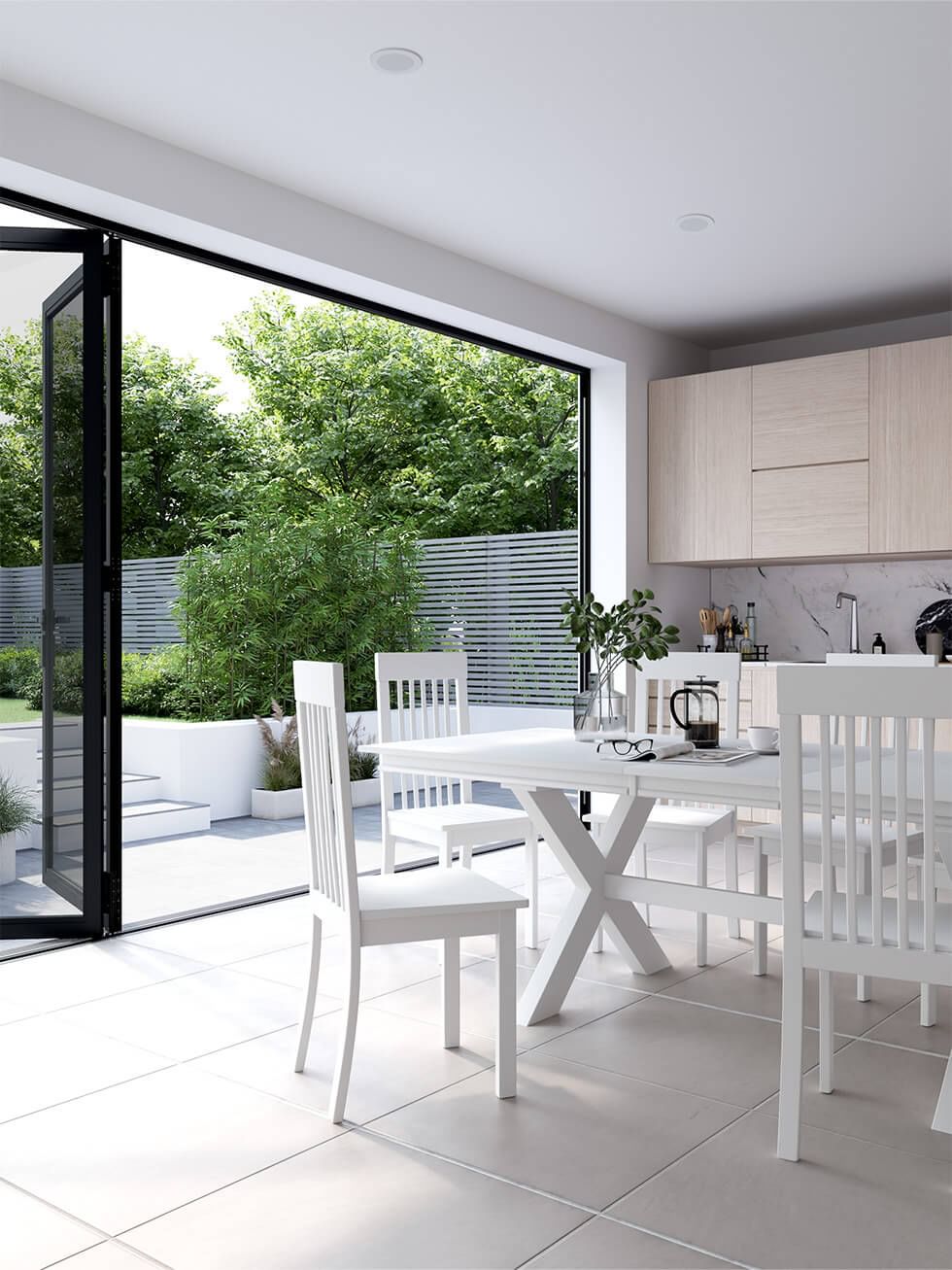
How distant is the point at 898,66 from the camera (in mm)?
3168

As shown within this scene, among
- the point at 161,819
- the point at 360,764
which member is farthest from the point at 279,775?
the point at 161,819

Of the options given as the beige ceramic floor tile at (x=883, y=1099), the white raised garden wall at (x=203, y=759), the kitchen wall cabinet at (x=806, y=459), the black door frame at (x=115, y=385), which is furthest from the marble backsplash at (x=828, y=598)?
the beige ceramic floor tile at (x=883, y=1099)

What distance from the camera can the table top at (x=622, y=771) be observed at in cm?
245

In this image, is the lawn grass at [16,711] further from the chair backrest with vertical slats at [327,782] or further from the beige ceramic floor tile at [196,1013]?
the chair backrest with vertical slats at [327,782]

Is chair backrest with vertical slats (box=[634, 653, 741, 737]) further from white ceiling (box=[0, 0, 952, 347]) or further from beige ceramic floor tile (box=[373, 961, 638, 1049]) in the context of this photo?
white ceiling (box=[0, 0, 952, 347])

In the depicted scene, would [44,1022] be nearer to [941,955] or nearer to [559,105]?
[941,955]

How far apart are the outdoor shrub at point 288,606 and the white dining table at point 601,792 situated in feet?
15.3

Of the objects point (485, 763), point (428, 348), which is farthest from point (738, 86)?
point (428, 348)

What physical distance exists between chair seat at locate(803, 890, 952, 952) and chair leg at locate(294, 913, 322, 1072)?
1096 millimetres

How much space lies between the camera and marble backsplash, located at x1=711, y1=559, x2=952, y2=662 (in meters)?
5.66

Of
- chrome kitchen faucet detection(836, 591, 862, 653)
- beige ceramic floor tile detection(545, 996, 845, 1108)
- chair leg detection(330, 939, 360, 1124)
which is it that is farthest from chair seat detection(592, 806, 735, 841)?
chrome kitchen faucet detection(836, 591, 862, 653)

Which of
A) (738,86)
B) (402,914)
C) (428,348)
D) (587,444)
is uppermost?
(428,348)

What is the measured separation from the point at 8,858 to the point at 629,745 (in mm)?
2038

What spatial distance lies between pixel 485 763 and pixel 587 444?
3400 millimetres
